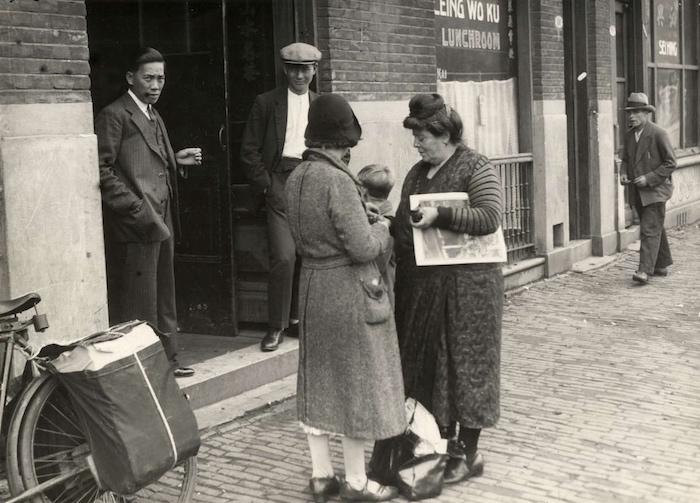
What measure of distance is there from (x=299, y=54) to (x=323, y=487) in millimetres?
3350

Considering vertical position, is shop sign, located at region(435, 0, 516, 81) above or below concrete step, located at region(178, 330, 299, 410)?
above

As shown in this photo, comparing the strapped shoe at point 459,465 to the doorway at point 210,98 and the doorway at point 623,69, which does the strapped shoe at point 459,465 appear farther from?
the doorway at point 623,69

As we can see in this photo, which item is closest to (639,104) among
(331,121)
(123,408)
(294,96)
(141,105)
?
(294,96)

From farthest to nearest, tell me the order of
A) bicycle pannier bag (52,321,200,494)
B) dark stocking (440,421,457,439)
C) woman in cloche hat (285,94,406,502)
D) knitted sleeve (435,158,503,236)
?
dark stocking (440,421,457,439) → knitted sleeve (435,158,503,236) → woman in cloche hat (285,94,406,502) → bicycle pannier bag (52,321,200,494)

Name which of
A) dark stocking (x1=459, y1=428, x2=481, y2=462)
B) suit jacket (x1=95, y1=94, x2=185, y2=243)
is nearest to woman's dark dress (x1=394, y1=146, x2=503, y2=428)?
dark stocking (x1=459, y1=428, x2=481, y2=462)

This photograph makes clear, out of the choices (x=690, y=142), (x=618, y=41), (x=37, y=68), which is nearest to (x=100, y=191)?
(x=37, y=68)

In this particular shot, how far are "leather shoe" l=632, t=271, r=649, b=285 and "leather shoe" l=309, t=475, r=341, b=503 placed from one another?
21.5 feet

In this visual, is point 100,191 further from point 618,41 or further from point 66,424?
point 618,41

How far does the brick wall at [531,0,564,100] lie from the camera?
11.2m

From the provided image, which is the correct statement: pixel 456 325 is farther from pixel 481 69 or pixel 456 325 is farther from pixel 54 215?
pixel 481 69

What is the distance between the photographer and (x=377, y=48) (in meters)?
8.48

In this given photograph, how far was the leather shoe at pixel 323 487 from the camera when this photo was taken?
4.80m

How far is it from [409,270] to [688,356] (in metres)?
3.46

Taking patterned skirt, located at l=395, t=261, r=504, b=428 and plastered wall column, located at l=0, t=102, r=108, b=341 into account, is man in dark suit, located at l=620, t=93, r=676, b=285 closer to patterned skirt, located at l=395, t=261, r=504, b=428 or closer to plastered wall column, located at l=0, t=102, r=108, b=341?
patterned skirt, located at l=395, t=261, r=504, b=428
